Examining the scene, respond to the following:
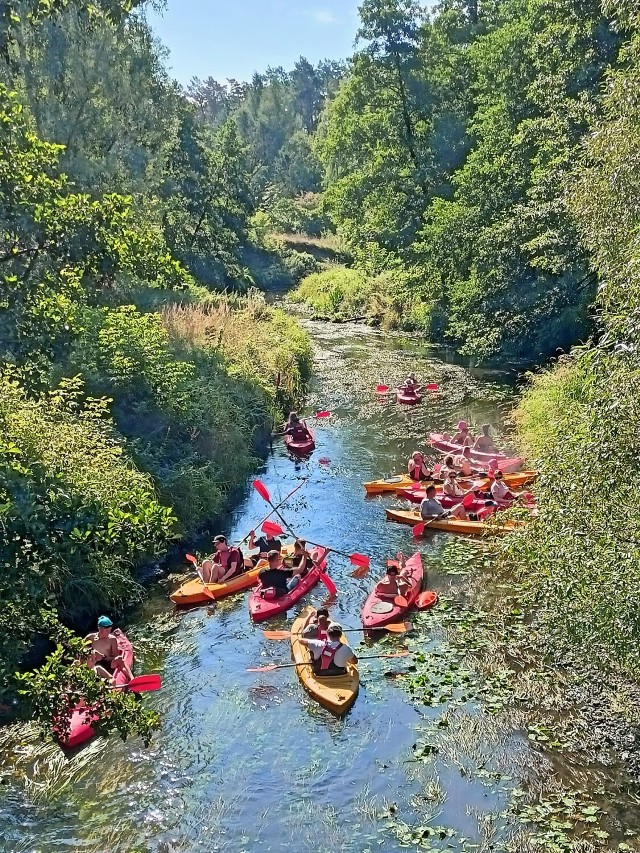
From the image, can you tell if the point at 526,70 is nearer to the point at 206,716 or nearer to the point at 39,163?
the point at 39,163

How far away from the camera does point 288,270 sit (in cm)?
4884

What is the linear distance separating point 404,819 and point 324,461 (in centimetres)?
1087

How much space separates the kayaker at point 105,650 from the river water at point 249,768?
529 millimetres

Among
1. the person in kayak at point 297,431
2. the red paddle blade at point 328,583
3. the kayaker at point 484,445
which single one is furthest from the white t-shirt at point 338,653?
the person in kayak at point 297,431

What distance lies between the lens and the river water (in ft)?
22.0

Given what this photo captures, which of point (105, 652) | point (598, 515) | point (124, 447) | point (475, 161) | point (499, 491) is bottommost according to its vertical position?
point (105, 652)

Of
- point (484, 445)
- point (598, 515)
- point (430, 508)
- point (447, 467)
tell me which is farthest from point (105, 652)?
point (484, 445)

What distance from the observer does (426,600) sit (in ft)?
35.1

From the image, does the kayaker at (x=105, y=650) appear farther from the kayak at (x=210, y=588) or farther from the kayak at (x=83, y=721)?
the kayak at (x=210, y=588)

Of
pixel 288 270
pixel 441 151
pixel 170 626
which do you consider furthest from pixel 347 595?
pixel 288 270

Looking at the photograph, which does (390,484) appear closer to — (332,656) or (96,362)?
(96,362)

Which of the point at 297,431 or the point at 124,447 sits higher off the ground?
the point at 124,447

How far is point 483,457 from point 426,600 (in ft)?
18.4

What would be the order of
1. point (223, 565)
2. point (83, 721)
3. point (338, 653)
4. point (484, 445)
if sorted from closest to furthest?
point (83, 721), point (338, 653), point (223, 565), point (484, 445)
